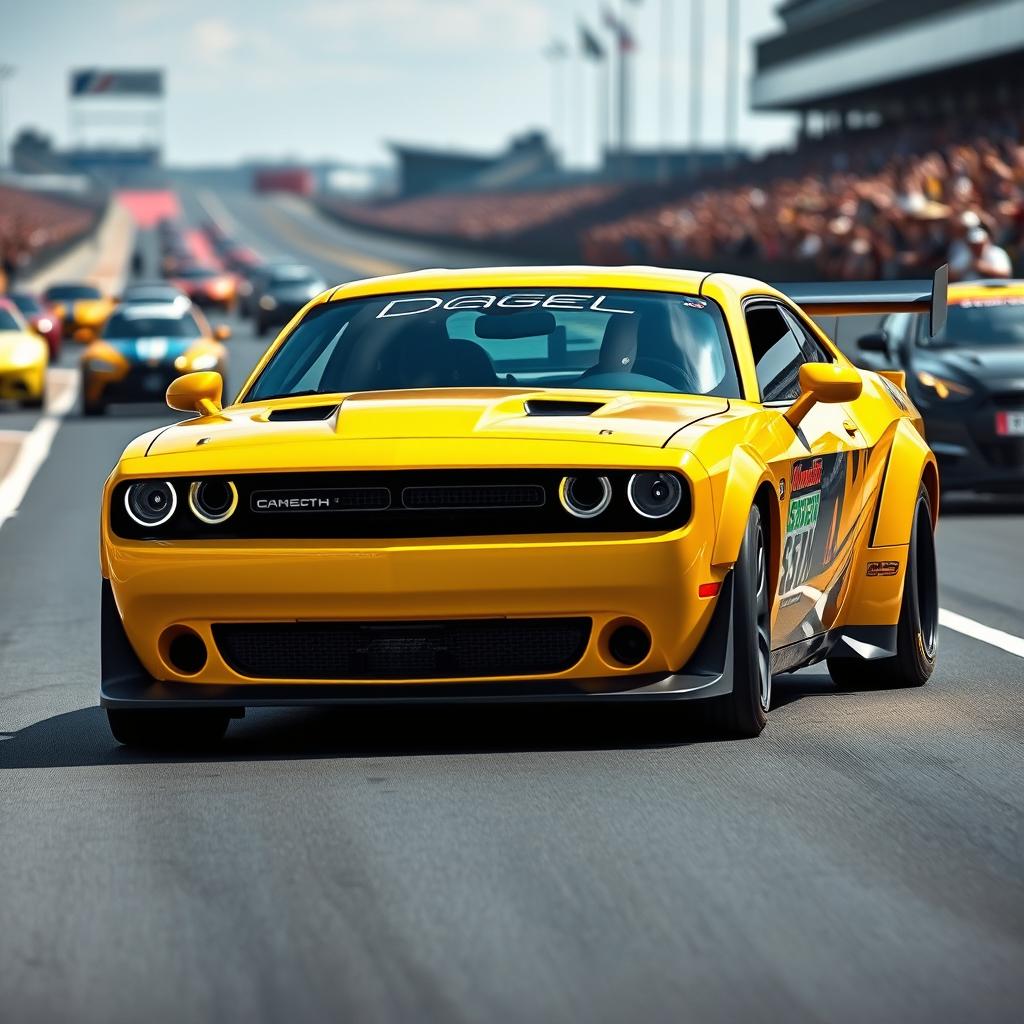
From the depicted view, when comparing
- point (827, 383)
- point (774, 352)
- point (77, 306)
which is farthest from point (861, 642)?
point (77, 306)

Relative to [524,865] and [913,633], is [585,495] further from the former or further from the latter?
[913,633]

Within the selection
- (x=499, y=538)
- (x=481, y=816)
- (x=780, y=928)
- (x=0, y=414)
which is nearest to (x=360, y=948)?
(x=780, y=928)

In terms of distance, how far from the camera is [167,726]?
7590 millimetres

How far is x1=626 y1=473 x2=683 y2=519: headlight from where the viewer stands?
6984 mm

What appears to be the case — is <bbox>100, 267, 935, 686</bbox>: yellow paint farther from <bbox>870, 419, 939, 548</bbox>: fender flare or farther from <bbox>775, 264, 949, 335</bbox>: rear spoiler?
<bbox>775, 264, 949, 335</bbox>: rear spoiler

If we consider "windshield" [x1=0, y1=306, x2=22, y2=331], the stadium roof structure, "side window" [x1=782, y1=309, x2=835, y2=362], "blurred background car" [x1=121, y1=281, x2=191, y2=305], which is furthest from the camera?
the stadium roof structure

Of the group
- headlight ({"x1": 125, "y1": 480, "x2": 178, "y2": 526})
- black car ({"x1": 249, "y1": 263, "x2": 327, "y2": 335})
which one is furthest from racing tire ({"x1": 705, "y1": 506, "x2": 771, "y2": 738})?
black car ({"x1": 249, "y1": 263, "x2": 327, "y2": 335})

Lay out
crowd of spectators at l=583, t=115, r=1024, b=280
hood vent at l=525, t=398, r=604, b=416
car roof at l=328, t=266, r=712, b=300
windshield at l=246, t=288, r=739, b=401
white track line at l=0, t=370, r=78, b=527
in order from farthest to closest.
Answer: crowd of spectators at l=583, t=115, r=1024, b=280, white track line at l=0, t=370, r=78, b=527, car roof at l=328, t=266, r=712, b=300, windshield at l=246, t=288, r=739, b=401, hood vent at l=525, t=398, r=604, b=416

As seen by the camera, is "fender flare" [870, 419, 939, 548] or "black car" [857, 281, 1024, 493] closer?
"fender flare" [870, 419, 939, 548]

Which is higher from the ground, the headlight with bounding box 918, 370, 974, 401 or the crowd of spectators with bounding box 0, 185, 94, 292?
the headlight with bounding box 918, 370, 974, 401

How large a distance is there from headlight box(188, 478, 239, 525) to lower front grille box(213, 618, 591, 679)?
0.31m

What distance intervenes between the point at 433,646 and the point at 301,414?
3.16 ft

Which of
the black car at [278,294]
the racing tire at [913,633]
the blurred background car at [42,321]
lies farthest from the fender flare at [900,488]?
the black car at [278,294]

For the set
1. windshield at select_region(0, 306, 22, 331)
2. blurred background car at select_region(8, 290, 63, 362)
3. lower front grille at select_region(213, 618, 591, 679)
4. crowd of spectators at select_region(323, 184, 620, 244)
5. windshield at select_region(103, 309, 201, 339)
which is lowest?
crowd of spectators at select_region(323, 184, 620, 244)
